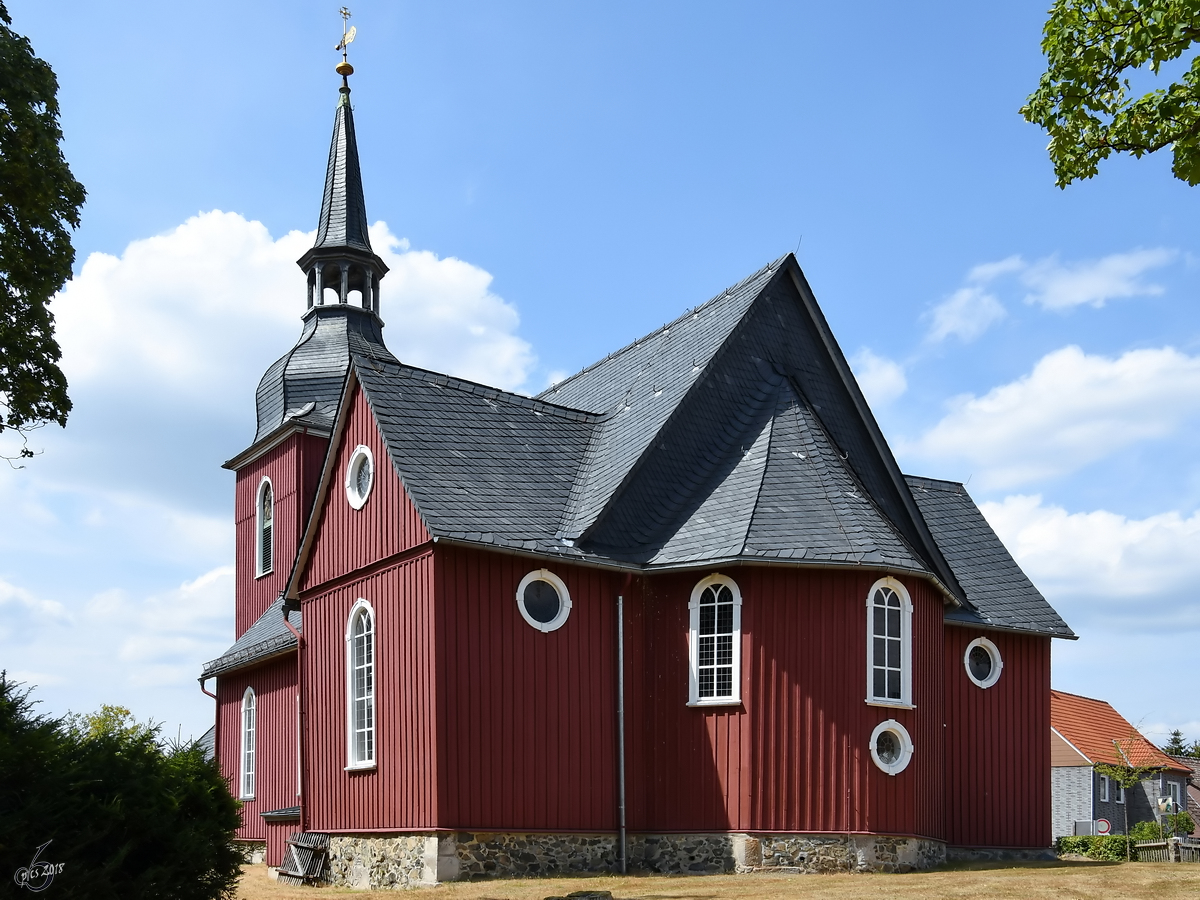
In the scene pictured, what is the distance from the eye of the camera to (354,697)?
68.0ft

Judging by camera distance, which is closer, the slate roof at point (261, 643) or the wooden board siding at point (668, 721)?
the wooden board siding at point (668, 721)

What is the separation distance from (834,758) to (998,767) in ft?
22.7

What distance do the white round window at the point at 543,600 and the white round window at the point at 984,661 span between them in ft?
29.1

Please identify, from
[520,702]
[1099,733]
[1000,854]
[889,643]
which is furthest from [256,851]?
[1099,733]

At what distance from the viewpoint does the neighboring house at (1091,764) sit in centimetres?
4691

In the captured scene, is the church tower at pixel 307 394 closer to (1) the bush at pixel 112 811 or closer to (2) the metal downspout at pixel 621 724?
(2) the metal downspout at pixel 621 724

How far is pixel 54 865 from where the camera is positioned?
10922 millimetres

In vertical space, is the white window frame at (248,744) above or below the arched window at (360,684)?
below

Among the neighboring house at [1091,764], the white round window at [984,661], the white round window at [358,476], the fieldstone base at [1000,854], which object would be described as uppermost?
the white round window at [358,476]

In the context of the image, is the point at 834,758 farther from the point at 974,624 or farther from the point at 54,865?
the point at 54,865

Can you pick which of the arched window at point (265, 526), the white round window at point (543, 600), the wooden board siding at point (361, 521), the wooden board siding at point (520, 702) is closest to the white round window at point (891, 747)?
the wooden board siding at point (520, 702)

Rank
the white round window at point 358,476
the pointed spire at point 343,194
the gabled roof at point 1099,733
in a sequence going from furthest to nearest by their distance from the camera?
the gabled roof at point 1099,733
the pointed spire at point 343,194
the white round window at point 358,476

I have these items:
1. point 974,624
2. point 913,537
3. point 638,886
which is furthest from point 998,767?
point 638,886

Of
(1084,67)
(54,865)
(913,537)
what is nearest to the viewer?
(54,865)
